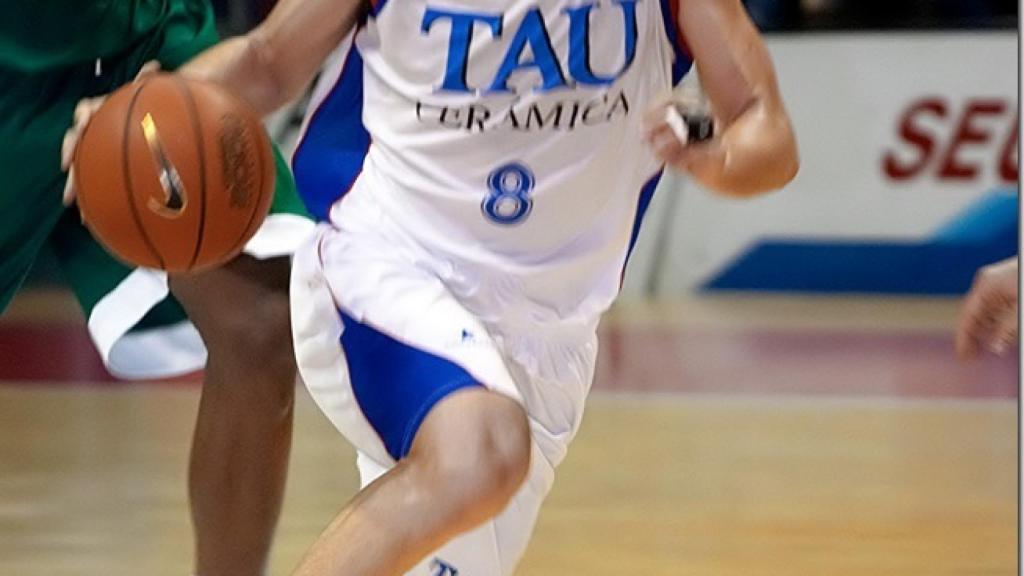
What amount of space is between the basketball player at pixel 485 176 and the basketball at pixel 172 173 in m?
0.20

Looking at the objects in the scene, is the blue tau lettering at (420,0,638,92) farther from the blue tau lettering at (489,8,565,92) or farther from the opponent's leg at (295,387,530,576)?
the opponent's leg at (295,387,530,576)

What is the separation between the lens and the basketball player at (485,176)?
3.32 metres

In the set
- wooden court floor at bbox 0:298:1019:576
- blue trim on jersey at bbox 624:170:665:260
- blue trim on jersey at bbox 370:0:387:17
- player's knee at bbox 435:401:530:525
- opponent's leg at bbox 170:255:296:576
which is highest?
blue trim on jersey at bbox 370:0:387:17

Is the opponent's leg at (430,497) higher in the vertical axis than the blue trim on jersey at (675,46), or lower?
lower

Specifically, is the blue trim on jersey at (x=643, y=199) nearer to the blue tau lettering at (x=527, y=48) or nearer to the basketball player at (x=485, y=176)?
the basketball player at (x=485, y=176)

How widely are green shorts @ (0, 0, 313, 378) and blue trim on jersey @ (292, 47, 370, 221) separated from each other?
1.17 feet

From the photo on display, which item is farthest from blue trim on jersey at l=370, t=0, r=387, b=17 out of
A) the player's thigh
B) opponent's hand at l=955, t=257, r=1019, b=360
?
opponent's hand at l=955, t=257, r=1019, b=360

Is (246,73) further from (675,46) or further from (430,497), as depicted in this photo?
(430,497)

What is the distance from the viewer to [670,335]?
9.39m

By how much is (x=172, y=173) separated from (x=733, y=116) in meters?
0.88

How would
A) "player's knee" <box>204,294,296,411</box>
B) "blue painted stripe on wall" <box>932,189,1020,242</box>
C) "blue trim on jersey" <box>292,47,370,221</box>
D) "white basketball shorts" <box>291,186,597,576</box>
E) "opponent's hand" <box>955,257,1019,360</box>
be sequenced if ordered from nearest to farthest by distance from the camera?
1. "opponent's hand" <box>955,257,1019,360</box>
2. "white basketball shorts" <box>291,186,597,576</box>
3. "blue trim on jersey" <box>292,47,370,221</box>
4. "player's knee" <box>204,294,296,411</box>
5. "blue painted stripe on wall" <box>932,189,1020,242</box>

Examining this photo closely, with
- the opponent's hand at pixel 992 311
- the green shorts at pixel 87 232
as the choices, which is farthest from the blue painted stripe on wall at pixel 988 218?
the opponent's hand at pixel 992 311

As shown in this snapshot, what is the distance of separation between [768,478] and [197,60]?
115 inches

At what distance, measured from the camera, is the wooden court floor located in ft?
16.4
